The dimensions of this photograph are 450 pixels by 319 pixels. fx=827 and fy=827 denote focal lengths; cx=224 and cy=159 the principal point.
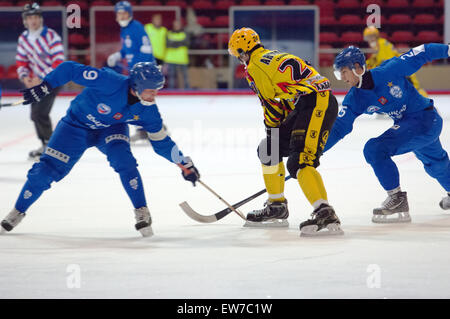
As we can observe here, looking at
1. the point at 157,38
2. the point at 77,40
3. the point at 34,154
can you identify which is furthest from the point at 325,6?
the point at 34,154

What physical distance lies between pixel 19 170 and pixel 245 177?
6.75ft

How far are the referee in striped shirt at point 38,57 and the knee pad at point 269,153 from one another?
12.0 ft

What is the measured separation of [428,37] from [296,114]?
43.9 feet

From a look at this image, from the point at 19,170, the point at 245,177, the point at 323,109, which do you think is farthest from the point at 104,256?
the point at 19,170

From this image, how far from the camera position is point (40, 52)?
8.15m

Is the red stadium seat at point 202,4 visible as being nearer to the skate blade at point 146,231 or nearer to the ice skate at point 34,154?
the ice skate at point 34,154

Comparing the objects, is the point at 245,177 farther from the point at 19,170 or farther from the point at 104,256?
the point at 104,256

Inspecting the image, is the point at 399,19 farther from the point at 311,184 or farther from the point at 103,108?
the point at 103,108

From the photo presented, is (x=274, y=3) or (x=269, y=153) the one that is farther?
(x=274, y=3)

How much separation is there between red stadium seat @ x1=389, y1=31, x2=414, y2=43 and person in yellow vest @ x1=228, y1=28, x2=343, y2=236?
13.2 meters

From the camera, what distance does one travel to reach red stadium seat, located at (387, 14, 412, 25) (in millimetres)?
17703

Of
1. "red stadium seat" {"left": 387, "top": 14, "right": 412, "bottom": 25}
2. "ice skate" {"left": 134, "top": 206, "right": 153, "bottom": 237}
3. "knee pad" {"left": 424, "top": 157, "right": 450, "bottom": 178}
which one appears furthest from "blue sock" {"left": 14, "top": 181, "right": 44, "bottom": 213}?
"red stadium seat" {"left": 387, "top": 14, "right": 412, "bottom": 25}

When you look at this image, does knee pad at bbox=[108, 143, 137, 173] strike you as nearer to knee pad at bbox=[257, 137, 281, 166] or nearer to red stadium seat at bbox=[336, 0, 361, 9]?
knee pad at bbox=[257, 137, 281, 166]

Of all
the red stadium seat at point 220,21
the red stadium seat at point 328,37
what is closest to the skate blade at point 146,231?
the red stadium seat at point 328,37
